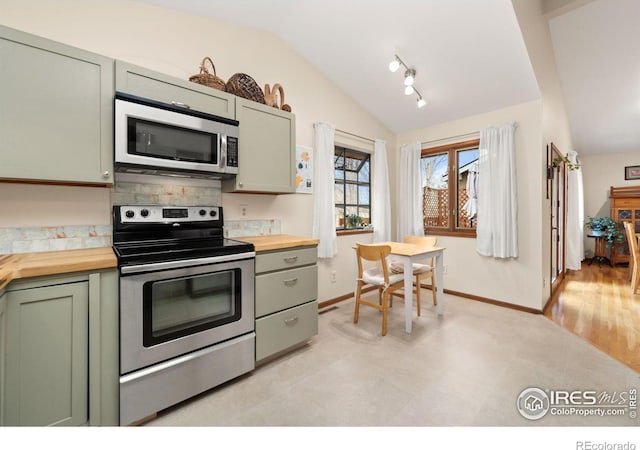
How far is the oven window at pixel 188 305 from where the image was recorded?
5.29ft

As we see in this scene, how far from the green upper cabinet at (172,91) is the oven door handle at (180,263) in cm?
107

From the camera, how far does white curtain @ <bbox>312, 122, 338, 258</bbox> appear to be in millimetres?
3248

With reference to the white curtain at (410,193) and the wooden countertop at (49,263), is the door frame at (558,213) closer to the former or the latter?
the white curtain at (410,193)

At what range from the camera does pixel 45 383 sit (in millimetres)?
1351

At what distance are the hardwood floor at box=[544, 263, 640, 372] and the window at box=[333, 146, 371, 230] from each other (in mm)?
2474

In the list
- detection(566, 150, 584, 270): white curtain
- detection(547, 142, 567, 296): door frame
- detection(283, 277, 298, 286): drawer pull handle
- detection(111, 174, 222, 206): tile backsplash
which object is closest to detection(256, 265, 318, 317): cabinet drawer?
detection(283, 277, 298, 286): drawer pull handle

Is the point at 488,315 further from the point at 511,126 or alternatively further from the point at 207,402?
the point at 207,402

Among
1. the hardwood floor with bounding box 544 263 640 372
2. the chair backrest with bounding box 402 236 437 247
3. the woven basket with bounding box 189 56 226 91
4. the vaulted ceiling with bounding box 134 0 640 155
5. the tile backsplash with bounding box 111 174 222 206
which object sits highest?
the vaulted ceiling with bounding box 134 0 640 155

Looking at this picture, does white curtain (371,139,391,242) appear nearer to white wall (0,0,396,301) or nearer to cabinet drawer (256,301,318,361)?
white wall (0,0,396,301)

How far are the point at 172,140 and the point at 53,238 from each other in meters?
0.95

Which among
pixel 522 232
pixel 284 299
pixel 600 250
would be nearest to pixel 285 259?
pixel 284 299

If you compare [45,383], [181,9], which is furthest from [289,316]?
[181,9]

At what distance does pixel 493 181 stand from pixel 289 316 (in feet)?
9.56

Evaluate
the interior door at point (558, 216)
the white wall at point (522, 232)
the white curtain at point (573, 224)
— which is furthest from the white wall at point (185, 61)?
the white curtain at point (573, 224)
